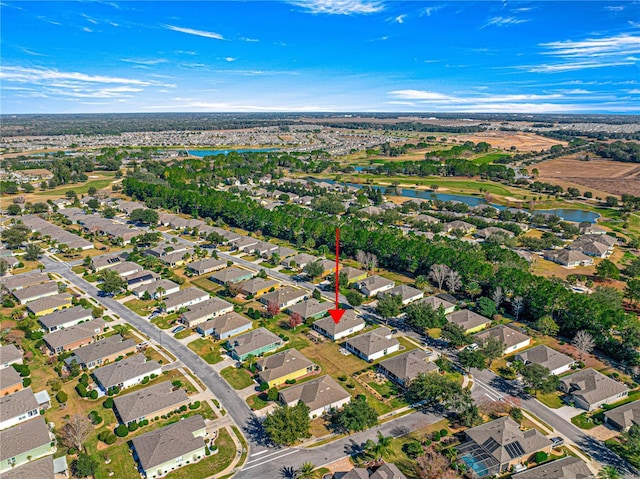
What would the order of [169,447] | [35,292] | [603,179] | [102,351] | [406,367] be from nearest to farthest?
[169,447] < [406,367] < [102,351] < [35,292] < [603,179]

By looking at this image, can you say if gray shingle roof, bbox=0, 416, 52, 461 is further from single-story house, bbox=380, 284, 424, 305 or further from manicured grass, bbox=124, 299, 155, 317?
single-story house, bbox=380, 284, 424, 305

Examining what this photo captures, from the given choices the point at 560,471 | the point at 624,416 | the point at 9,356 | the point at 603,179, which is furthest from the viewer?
the point at 603,179

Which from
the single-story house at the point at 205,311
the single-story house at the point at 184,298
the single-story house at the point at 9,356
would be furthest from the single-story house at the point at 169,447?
the single-story house at the point at 184,298

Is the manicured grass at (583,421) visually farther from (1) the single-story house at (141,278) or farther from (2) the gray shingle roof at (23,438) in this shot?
(1) the single-story house at (141,278)

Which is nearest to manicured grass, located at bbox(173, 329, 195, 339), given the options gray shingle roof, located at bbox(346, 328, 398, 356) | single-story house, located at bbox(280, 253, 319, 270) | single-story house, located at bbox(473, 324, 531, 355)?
gray shingle roof, located at bbox(346, 328, 398, 356)

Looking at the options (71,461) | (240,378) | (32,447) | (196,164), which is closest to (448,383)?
(240,378)

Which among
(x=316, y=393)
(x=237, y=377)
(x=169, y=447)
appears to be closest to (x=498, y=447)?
(x=316, y=393)

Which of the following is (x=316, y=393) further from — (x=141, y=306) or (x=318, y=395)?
(x=141, y=306)

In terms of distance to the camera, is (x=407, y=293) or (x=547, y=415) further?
(x=407, y=293)
